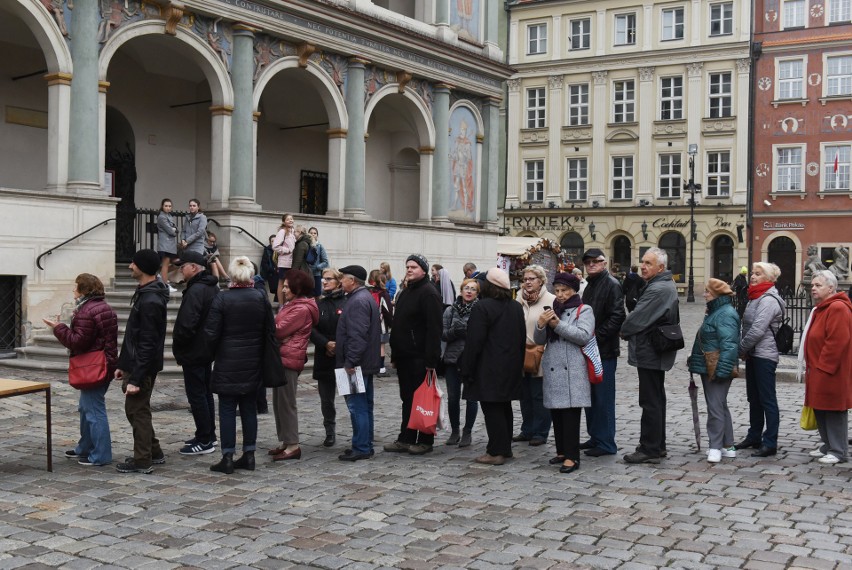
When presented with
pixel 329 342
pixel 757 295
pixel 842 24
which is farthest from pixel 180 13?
pixel 842 24

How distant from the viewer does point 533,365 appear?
8859 millimetres

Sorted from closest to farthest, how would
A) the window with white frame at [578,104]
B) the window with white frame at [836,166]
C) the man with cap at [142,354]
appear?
1. the man with cap at [142,354]
2. the window with white frame at [836,166]
3. the window with white frame at [578,104]

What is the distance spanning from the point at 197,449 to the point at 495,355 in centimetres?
295

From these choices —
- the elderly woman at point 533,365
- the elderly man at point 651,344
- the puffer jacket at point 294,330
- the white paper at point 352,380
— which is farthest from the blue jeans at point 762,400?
the puffer jacket at point 294,330

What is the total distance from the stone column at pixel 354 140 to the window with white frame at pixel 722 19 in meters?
29.8

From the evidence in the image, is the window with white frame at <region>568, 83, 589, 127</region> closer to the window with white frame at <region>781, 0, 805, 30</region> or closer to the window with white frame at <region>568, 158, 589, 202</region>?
the window with white frame at <region>568, 158, 589, 202</region>

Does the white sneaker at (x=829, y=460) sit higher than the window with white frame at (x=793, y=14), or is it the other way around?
the window with white frame at (x=793, y=14)

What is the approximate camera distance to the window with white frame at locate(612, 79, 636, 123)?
47.4m

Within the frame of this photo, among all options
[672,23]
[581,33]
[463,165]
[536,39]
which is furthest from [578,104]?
[463,165]

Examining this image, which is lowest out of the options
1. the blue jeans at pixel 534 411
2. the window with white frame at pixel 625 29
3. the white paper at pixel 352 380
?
the blue jeans at pixel 534 411

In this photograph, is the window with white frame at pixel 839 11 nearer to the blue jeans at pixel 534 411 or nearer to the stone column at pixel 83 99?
the stone column at pixel 83 99

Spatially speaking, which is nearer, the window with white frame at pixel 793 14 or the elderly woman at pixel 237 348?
the elderly woman at pixel 237 348

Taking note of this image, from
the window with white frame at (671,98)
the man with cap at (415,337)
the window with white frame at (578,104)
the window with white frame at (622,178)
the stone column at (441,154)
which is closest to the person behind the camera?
the man with cap at (415,337)

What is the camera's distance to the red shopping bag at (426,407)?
8688 mm
